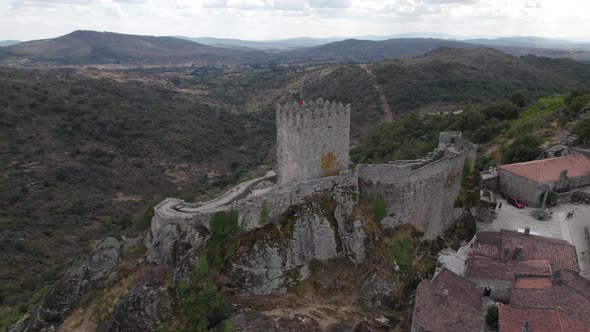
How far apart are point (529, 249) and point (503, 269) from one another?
8.89ft

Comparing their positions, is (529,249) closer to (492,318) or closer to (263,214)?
(492,318)

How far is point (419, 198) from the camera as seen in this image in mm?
23516

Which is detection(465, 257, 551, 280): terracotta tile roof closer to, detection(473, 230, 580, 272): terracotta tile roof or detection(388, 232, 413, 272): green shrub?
detection(473, 230, 580, 272): terracotta tile roof

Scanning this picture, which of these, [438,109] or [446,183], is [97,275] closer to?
[446,183]

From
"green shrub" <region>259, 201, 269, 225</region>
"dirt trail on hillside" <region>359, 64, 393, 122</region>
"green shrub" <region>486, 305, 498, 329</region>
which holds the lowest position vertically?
"dirt trail on hillside" <region>359, 64, 393, 122</region>

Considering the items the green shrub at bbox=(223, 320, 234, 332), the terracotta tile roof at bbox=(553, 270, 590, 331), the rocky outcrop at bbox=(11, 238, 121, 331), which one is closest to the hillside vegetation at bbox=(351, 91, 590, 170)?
the terracotta tile roof at bbox=(553, 270, 590, 331)

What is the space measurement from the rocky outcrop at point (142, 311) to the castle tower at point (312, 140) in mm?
9167

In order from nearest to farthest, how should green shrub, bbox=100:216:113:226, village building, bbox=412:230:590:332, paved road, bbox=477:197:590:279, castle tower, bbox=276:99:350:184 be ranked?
village building, bbox=412:230:590:332
castle tower, bbox=276:99:350:184
paved road, bbox=477:197:590:279
green shrub, bbox=100:216:113:226

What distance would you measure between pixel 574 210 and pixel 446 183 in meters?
12.0

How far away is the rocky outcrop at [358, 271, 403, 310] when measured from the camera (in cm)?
2016

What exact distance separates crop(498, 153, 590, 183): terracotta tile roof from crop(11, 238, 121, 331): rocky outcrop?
30.4 m

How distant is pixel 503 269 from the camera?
21531 millimetres

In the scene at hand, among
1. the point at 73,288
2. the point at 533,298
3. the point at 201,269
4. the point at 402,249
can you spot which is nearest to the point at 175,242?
the point at 201,269

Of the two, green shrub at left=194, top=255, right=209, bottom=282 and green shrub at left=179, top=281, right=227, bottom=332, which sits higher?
green shrub at left=194, top=255, right=209, bottom=282
